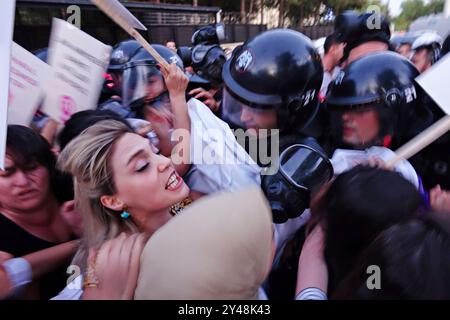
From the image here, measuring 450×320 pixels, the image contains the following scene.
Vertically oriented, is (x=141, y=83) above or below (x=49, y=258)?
above

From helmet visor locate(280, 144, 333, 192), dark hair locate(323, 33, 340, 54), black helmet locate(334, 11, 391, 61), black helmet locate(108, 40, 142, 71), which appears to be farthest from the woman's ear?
dark hair locate(323, 33, 340, 54)

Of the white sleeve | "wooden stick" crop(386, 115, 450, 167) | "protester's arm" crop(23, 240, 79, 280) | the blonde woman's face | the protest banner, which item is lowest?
"protester's arm" crop(23, 240, 79, 280)

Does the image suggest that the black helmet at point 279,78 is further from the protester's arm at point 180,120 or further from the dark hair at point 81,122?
the dark hair at point 81,122

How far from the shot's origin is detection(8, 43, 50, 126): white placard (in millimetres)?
1784

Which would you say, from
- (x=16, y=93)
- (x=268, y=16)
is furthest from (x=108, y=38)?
(x=268, y=16)

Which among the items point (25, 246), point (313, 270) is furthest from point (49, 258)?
point (313, 270)

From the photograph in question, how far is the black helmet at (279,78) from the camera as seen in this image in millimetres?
1658

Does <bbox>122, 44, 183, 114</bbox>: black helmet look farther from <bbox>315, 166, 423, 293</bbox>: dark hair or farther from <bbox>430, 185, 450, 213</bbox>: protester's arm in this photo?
<bbox>430, 185, 450, 213</bbox>: protester's arm

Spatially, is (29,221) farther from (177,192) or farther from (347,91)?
(347,91)

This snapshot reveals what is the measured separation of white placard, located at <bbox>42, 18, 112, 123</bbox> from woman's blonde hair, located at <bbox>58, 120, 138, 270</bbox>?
632 mm

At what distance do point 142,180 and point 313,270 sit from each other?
709 mm

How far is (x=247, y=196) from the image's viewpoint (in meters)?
0.74

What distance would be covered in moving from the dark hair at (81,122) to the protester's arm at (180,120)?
0.31 m

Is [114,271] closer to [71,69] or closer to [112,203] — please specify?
[112,203]
